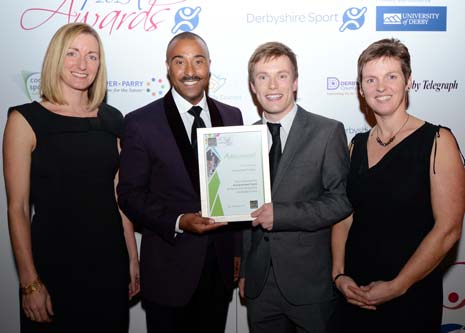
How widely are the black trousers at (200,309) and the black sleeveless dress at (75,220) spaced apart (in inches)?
10.6

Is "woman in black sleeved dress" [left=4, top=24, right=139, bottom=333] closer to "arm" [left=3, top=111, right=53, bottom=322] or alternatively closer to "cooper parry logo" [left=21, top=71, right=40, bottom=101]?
"arm" [left=3, top=111, right=53, bottom=322]

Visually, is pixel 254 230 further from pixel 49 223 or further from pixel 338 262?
pixel 49 223

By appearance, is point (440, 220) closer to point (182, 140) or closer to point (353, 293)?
point (353, 293)

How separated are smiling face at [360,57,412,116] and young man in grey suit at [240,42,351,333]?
25cm

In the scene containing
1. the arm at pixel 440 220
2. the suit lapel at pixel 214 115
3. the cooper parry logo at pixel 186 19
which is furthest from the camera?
the cooper parry logo at pixel 186 19

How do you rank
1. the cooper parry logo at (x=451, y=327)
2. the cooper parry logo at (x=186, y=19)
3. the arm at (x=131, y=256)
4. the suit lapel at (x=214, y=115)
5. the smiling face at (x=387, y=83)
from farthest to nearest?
1. the cooper parry logo at (x=451, y=327)
2. the cooper parry logo at (x=186, y=19)
3. the arm at (x=131, y=256)
4. the suit lapel at (x=214, y=115)
5. the smiling face at (x=387, y=83)

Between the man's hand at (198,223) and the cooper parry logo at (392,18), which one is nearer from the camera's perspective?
the man's hand at (198,223)

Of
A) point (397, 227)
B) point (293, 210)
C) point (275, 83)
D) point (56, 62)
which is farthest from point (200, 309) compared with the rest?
point (56, 62)

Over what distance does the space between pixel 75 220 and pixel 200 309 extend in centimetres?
86

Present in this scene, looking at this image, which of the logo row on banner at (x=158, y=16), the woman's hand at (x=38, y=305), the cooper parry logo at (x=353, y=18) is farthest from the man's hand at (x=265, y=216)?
the cooper parry logo at (x=353, y=18)

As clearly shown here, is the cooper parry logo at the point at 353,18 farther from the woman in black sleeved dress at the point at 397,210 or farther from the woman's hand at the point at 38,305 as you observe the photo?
the woman's hand at the point at 38,305

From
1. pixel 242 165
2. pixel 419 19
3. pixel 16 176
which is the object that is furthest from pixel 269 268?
pixel 419 19

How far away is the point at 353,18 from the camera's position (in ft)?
11.0

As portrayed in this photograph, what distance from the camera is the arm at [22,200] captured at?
86.5 inches
